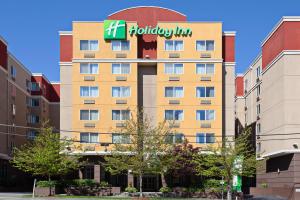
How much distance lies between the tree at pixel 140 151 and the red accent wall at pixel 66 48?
12171 millimetres

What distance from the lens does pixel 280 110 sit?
5538cm

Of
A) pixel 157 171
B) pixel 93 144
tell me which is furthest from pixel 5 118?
pixel 157 171

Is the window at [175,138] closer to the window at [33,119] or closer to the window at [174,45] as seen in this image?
the window at [174,45]

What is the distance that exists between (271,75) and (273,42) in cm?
379

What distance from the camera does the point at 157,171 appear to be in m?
51.9

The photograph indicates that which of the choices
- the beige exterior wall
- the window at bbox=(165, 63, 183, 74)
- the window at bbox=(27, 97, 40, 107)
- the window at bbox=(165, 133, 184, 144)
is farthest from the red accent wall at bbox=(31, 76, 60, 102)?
the window at bbox=(165, 133, 184, 144)

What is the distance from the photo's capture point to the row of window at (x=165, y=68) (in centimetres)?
6016

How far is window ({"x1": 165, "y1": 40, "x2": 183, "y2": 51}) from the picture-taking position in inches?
2375

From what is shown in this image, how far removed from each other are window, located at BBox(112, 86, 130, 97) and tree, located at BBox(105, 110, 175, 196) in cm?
510

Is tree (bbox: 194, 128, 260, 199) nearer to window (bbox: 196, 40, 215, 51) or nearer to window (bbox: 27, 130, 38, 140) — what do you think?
window (bbox: 196, 40, 215, 51)

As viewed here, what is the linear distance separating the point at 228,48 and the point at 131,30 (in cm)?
1168

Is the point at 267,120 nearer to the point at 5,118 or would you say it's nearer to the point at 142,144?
the point at 142,144

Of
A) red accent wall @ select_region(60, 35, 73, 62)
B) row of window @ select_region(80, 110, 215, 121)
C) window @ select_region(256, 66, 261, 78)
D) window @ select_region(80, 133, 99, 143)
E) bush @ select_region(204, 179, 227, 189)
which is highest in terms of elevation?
red accent wall @ select_region(60, 35, 73, 62)

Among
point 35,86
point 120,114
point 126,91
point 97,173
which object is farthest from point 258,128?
point 35,86
